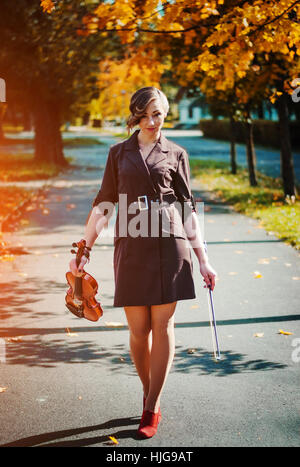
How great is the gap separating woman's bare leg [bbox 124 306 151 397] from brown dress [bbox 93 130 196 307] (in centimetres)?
10

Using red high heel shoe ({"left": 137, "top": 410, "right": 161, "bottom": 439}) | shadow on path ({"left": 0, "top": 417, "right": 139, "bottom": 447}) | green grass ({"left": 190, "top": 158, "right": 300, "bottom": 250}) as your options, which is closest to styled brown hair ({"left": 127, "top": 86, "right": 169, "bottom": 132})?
red high heel shoe ({"left": 137, "top": 410, "right": 161, "bottom": 439})

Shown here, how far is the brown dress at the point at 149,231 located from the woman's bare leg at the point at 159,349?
0.10 metres

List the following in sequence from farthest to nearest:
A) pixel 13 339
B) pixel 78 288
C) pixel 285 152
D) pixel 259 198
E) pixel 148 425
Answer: pixel 259 198 → pixel 285 152 → pixel 13 339 → pixel 78 288 → pixel 148 425

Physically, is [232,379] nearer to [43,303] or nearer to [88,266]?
[43,303]

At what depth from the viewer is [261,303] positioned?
685 cm

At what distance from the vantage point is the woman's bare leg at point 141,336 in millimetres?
3834

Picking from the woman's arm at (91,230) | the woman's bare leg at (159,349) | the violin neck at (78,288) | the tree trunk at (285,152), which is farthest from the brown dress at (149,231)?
the tree trunk at (285,152)

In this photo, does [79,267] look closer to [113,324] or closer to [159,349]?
[159,349]

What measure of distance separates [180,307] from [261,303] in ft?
2.74

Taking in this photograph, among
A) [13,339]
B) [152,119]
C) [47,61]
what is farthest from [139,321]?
[47,61]

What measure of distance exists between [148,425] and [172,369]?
1221mm

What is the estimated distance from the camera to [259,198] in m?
15.6

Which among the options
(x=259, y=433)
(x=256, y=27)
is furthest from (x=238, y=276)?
(x=259, y=433)

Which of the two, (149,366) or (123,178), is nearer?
(123,178)
